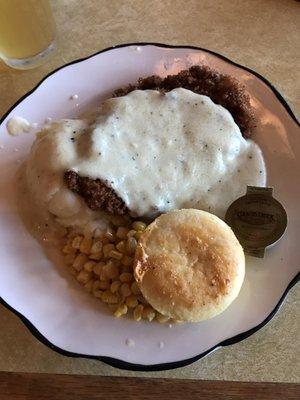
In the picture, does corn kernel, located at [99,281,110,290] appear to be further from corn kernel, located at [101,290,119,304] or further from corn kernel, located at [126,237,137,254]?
corn kernel, located at [126,237,137,254]

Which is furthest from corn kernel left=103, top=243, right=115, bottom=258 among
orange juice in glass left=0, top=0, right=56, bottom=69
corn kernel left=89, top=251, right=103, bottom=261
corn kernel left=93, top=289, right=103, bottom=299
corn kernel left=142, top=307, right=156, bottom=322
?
orange juice in glass left=0, top=0, right=56, bottom=69

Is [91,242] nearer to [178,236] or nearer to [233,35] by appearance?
[178,236]

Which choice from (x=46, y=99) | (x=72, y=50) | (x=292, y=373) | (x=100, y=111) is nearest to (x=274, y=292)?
(x=292, y=373)

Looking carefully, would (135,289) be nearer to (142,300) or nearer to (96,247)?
(142,300)

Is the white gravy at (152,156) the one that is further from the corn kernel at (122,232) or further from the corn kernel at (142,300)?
the corn kernel at (142,300)

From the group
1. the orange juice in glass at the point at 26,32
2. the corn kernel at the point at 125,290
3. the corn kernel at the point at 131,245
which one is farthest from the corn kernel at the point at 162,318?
the orange juice in glass at the point at 26,32

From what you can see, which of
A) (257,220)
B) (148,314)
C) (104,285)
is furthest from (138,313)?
(257,220)

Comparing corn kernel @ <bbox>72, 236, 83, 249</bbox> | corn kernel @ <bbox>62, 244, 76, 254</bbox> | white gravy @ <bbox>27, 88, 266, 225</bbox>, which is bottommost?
corn kernel @ <bbox>62, 244, 76, 254</bbox>

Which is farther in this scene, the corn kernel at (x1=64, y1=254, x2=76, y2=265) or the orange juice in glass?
the orange juice in glass
